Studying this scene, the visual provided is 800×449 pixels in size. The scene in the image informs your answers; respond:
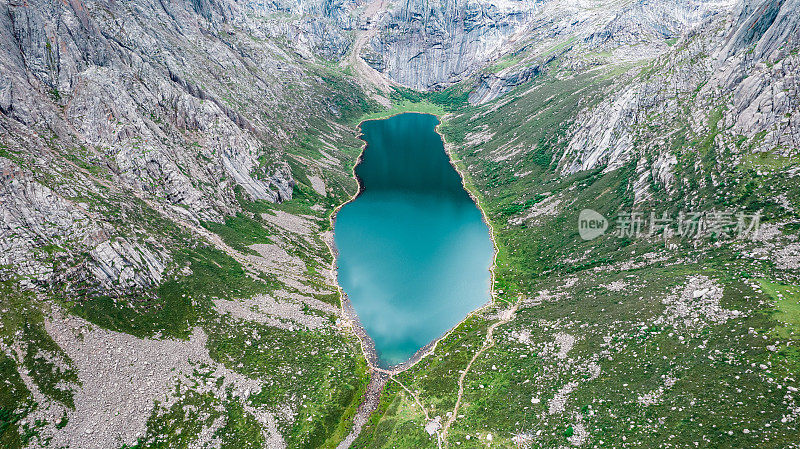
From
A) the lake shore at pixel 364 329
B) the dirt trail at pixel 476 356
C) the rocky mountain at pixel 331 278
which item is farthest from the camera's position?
the lake shore at pixel 364 329

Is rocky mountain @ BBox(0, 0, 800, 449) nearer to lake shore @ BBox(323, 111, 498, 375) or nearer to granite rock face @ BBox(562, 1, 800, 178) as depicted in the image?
granite rock face @ BBox(562, 1, 800, 178)

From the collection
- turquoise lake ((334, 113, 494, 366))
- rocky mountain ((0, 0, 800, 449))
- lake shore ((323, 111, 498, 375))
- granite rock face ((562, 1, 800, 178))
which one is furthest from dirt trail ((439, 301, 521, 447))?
granite rock face ((562, 1, 800, 178))

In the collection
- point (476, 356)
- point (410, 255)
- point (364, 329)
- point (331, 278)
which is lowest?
point (364, 329)

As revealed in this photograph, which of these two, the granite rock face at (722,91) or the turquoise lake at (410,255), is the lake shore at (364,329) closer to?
the turquoise lake at (410,255)

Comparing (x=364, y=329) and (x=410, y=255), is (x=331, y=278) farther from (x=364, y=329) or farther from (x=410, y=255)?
(x=410, y=255)

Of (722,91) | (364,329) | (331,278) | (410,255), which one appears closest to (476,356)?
(364,329)

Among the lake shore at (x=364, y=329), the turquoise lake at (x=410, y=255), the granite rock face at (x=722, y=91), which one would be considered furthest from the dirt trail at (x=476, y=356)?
the granite rock face at (x=722, y=91)

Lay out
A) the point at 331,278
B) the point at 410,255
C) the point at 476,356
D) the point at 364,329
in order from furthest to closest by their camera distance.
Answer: the point at 410,255 → the point at 331,278 → the point at 364,329 → the point at 476,356
